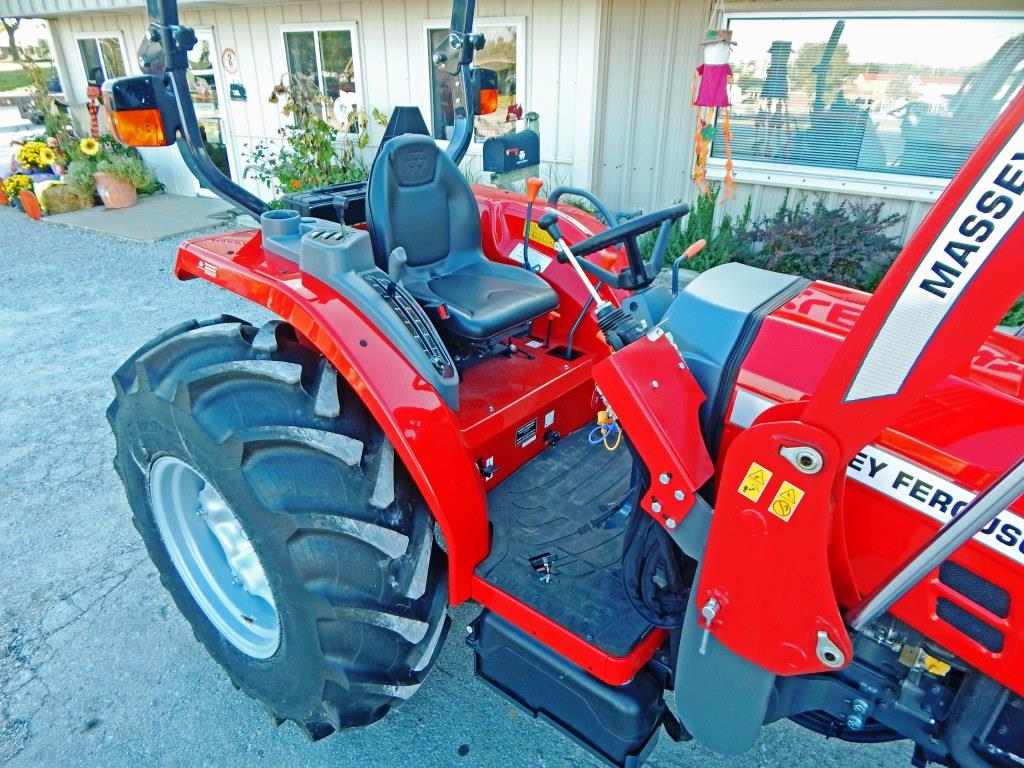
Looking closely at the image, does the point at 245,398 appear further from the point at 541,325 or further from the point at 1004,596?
the point at 1004,596

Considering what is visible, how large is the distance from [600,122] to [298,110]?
3163 millimetres

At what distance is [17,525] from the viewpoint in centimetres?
260

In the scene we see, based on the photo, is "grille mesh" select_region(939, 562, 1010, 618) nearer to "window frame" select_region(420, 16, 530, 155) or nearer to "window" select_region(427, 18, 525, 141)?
"window frame" select_region(420, 16, 530, 155)

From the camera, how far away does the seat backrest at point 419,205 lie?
2.33 meters

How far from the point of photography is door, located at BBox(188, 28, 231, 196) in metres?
7.61

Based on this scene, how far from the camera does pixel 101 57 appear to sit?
350 inches

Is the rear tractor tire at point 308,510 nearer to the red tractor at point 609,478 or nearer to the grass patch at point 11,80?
the red tractor at point 609,478

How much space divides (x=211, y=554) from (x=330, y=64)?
20.2ft

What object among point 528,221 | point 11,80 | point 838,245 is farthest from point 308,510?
point 11,80

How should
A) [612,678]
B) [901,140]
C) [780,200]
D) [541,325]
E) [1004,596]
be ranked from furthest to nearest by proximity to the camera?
[780,200] → [901,140] → [541,325] → [612,678] → [1004,596]

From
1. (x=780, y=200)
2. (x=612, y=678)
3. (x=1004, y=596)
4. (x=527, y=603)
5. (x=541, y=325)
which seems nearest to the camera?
(x=1004, y=596)

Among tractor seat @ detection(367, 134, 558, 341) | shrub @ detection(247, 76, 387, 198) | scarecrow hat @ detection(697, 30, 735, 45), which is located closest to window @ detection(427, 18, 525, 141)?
shrub @ detection(247, 76, 387, 198)

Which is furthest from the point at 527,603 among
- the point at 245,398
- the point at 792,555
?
the point at 245,398

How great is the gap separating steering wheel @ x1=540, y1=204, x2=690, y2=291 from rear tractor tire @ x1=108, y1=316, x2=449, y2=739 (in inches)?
24.8
